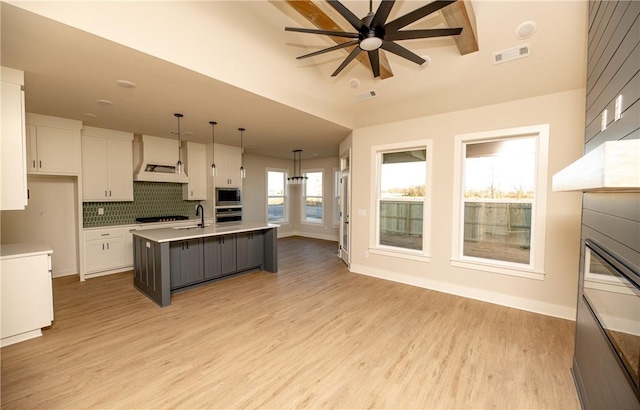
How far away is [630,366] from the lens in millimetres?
1146

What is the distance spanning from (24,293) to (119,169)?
300cm

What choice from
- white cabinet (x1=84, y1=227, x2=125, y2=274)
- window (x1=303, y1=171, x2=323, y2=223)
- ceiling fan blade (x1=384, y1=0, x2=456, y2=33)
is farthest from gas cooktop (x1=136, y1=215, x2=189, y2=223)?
ceiling fan blade (x1=384, y1=0, x2=456, y2=33)

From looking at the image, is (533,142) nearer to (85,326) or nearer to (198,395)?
(198,395)

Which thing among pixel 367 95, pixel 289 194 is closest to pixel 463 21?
pixel 367 95

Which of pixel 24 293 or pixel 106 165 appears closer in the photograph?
pixel 24 293

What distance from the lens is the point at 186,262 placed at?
4020 mm

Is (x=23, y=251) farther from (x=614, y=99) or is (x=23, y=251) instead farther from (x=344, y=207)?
(x=614, y=99)

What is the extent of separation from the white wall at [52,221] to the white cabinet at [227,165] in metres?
2.61

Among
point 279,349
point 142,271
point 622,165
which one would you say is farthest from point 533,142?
point 142,271

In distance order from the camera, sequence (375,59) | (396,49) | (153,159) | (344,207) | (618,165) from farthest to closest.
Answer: (344,207) < (153,159) < (375,59) < (396,49) < (618,165)

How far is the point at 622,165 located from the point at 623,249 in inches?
45.7

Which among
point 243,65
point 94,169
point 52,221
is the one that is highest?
point 243,65

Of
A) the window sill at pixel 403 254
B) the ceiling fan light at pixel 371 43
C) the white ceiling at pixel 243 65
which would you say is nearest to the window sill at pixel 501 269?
the window sill at pixel 403 254

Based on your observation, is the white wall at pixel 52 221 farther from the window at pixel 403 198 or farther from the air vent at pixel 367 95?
the window at pixel 403 198
